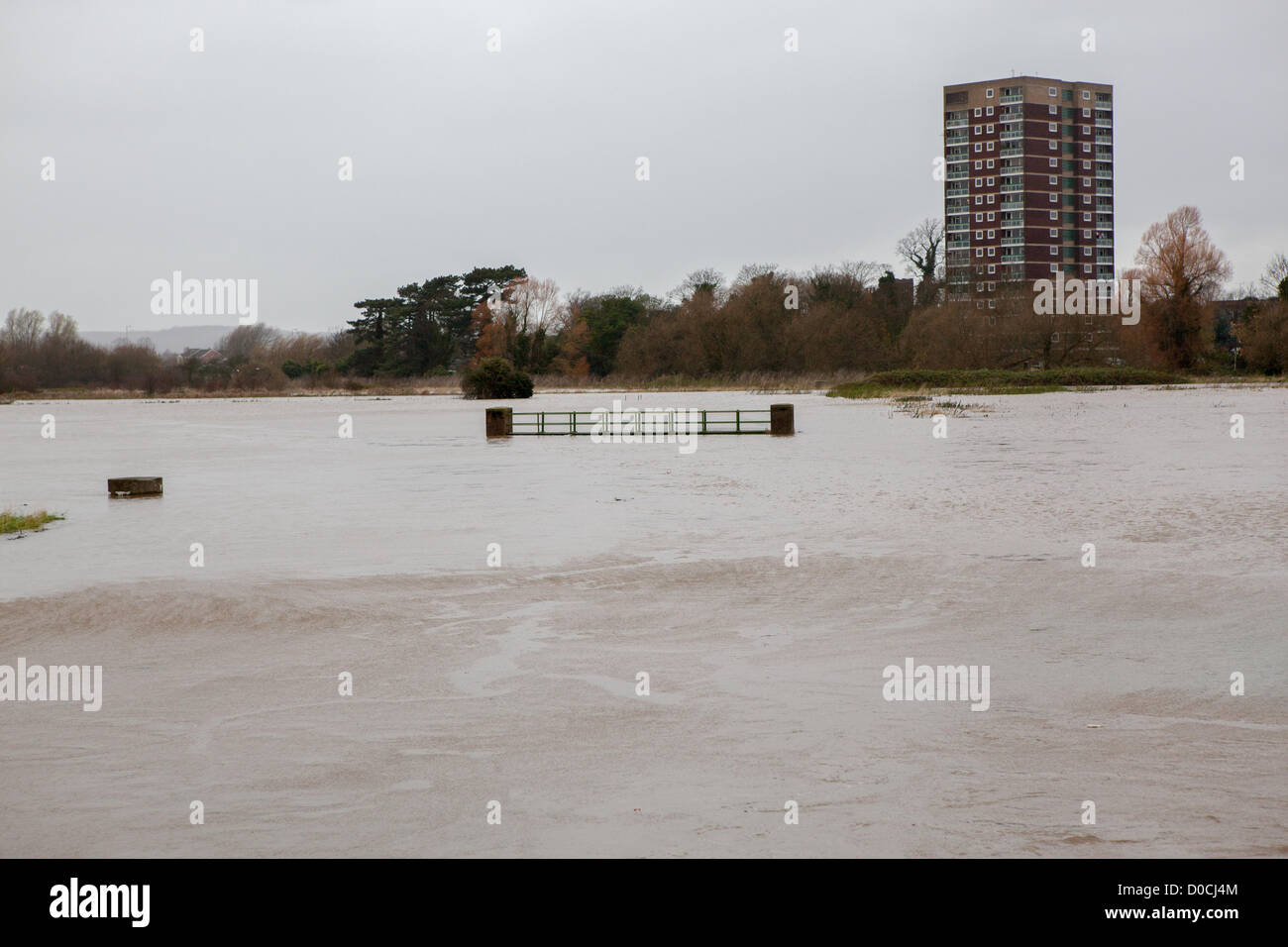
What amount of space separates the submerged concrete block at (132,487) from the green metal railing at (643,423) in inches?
571

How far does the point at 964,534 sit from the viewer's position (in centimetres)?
1546

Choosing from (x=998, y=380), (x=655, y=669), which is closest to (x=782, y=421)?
(x=655, y=669)

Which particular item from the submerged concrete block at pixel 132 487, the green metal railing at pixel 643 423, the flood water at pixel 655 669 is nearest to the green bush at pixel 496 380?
the green metal railing at pixel 643 423

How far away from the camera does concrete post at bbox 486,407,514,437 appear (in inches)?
1480

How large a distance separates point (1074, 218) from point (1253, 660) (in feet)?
509

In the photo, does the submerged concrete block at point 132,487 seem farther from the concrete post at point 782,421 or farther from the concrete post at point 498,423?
the concrete post at point 782,421

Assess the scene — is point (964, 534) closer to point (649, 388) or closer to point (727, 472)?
point (727, 472)

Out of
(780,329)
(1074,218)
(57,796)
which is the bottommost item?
(57,796)

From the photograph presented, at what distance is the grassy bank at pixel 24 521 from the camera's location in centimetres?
1708

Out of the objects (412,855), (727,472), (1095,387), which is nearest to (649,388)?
(1095,387)

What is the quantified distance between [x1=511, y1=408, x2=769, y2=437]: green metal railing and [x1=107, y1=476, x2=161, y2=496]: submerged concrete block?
14502 mm

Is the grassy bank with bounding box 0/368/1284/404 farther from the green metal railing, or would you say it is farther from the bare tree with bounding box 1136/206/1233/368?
the green metal railing

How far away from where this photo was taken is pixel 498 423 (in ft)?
124

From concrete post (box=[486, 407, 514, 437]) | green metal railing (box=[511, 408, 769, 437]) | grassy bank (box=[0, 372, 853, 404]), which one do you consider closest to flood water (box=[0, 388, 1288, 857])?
concrete post (box=[486, 407, 514, 437])
